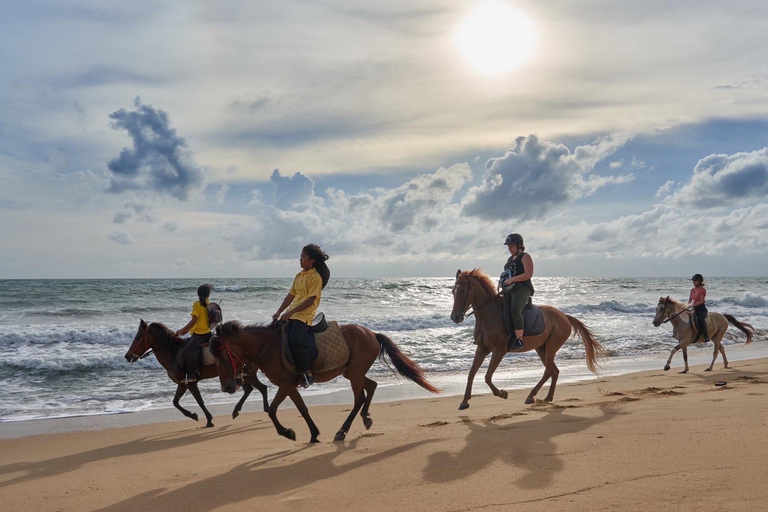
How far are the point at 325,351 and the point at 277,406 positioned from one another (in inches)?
32.9

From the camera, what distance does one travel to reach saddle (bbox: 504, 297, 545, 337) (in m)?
8.93

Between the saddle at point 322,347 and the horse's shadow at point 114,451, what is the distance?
2.10m

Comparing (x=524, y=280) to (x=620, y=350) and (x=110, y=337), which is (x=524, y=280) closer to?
(x=620, y=350)

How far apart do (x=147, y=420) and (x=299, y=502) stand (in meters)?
6.13

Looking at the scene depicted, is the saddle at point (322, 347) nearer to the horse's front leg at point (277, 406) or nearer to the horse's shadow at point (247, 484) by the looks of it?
the horse's front leg at point (277, 406)

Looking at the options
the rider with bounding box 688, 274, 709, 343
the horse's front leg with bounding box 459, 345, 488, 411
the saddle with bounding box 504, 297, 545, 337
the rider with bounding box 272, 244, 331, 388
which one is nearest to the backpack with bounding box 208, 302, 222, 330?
the rider with bounding box 272, 244, 331, 388

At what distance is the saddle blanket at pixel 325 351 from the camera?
7.04 meters

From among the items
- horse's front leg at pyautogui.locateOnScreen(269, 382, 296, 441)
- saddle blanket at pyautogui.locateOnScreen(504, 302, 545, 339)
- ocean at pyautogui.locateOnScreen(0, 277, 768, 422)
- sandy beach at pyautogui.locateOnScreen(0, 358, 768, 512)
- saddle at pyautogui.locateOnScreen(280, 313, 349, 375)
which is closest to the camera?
sandy beach at pyautogui.locateOnScreen(0, 358, 768, 512)

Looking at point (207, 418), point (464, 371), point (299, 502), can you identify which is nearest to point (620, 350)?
point (464, 371)

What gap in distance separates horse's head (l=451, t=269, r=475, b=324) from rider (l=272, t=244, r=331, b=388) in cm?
241

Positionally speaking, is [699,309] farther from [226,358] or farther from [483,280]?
[226,358]

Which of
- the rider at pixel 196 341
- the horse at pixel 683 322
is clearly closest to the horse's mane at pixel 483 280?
the rider at pixel 196 341

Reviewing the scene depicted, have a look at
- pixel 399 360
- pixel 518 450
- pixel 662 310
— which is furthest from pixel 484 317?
pixel 662 310

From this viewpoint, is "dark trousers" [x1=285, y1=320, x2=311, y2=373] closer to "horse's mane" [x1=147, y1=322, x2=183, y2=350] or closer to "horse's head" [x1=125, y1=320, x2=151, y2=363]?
"horse's mane" [x1=147, y1=322, x2=183, y2=350]
